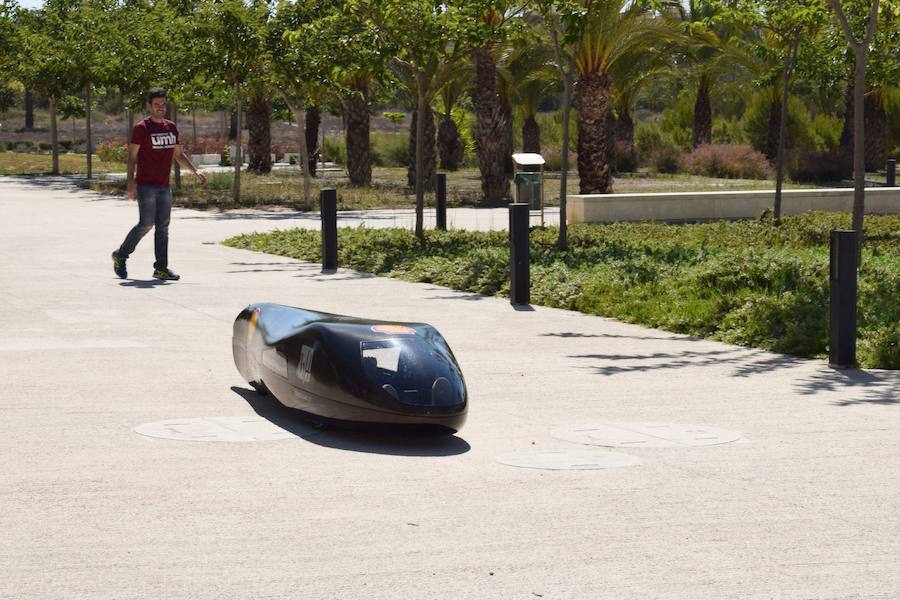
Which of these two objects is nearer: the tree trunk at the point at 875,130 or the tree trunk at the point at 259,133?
the tree trunk at the point at 875,130

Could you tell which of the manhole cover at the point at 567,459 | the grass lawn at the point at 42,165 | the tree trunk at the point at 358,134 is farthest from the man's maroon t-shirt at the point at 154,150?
the grass lawn at the point at 42,165

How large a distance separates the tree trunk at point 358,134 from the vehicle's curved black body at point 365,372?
29.3 m

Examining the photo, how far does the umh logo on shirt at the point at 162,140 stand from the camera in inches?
608

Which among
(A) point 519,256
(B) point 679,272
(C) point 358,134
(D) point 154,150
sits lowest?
(B) point 679,272

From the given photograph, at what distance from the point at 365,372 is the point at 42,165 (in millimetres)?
A: 48924

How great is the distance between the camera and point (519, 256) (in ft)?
45.3

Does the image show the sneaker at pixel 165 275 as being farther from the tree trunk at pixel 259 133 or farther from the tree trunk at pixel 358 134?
the tree trunk at pixel 259 133

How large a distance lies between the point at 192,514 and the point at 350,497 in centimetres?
72

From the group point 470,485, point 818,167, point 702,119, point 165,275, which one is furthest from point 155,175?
point 702,119

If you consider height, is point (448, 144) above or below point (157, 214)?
above

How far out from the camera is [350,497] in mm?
6332

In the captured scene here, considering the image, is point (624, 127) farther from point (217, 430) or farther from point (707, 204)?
point (217, 430)

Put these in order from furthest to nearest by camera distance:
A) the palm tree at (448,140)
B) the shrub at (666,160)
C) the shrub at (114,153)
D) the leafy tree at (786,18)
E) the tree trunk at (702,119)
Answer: the shrub at (114,153), the palm tree at (448,140), the tree trunk at (702,119), the shrub at (666,160), the leafy tree at (786,18)

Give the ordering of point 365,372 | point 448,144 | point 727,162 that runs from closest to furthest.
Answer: point 365,372, point 727,162, point 448,144
